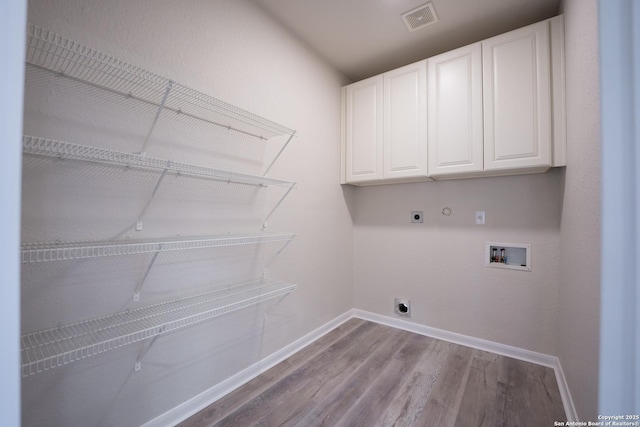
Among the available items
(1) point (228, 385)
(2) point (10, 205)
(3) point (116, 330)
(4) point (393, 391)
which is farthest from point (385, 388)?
(2) point (10, 205)

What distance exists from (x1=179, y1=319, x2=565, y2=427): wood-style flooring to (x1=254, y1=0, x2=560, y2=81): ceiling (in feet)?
8.20

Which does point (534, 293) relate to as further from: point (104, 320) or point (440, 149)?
point (104, 320)

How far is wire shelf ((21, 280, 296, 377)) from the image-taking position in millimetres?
927

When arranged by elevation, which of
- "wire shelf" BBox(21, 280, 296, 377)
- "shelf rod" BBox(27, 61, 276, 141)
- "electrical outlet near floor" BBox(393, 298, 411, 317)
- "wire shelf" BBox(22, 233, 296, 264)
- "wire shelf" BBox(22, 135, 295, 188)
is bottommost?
"electrical outlet near floor" BBox(393, 298, 411, 317)

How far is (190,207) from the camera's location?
148 cm

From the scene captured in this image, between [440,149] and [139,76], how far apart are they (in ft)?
6.47

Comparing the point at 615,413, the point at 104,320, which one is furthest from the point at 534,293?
the point at 104,320

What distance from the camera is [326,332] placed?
8.20 ft

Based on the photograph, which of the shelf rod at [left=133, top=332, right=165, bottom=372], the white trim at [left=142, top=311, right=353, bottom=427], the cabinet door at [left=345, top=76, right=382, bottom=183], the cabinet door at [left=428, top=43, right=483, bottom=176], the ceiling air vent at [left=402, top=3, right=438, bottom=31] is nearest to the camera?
the shelf rod at [left=133, top=332, right=165, bottom=372]

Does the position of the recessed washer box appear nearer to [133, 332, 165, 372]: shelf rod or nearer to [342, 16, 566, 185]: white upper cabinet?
[342, 16, 566, 185]: white upper cabinet

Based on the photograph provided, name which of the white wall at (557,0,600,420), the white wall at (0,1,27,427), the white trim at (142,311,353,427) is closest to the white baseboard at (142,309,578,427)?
the white trim at (142,311,353,427)

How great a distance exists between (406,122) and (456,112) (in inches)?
15.1

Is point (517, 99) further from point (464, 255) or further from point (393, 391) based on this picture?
point (393, 391)

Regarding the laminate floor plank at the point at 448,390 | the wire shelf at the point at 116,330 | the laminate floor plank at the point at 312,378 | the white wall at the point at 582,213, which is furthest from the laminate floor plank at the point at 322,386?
the white wall at the point at 582,213
